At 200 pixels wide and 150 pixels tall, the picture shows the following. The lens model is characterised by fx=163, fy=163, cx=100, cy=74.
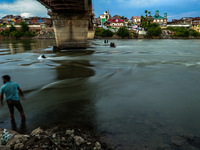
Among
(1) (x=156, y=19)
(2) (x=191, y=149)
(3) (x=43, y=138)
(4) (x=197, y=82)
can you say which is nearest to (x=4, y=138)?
(3) (x=43, y=138)

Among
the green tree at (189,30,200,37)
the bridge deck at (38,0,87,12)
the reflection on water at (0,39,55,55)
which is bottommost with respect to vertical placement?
the reflection on water at (0,39,55,55)

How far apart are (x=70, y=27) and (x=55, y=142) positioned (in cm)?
3188

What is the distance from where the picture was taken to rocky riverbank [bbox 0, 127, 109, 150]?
14.7ft

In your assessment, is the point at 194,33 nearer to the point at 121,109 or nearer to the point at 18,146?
the point at 121,109

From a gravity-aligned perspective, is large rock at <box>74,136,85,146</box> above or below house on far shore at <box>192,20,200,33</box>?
below

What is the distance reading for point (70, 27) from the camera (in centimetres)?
3391

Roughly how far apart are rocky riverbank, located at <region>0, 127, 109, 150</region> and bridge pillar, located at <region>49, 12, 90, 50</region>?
102 feet

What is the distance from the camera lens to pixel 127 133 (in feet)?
18.5

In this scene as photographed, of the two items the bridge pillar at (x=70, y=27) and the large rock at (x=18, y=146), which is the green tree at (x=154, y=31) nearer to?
the bridge pillar at (x=70, y=27)

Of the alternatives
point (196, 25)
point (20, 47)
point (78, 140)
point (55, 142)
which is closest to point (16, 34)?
point (20, 47)

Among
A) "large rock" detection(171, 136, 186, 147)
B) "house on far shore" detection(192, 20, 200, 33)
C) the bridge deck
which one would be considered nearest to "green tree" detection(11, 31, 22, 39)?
the bridge deck

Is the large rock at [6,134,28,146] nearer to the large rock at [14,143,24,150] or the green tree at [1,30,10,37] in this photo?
the large rock at [14,143,24,150]

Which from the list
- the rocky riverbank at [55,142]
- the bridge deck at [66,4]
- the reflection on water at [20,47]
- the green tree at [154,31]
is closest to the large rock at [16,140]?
the rocky riverbank at [55,142]

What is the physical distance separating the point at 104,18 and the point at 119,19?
19911 millimetres
